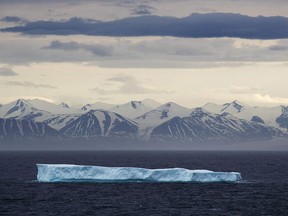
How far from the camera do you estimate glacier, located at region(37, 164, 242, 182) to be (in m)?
113

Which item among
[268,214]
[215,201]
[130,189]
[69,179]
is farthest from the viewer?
[69,179]

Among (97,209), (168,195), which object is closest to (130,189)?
(168,195)

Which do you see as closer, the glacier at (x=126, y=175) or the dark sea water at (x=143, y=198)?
the dark sea water at (x=143, y=198)

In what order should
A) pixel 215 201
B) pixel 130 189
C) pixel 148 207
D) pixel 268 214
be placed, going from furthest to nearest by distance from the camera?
1. pixel 130 189
2. pixel 215 201
3. pixel 148 207
4. pixel 268 214

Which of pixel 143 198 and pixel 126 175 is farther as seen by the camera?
pixel 126 175

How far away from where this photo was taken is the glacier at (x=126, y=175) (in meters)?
113

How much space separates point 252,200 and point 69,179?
34076 millimetres

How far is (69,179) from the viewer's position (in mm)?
115500

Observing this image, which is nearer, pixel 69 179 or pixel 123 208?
pixel 123 208

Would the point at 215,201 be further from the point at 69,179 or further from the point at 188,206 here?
the point at 69,179

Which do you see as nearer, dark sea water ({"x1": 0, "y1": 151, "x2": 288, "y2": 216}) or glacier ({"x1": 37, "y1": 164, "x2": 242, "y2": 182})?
dark sea water ({"x1": 0, "y1": 151, "x2": 288, "y2": 216})

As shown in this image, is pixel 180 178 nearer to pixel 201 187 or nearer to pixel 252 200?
pixel 201 187

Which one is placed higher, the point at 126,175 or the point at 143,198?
the point at 143,198

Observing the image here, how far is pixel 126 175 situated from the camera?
115375mm
